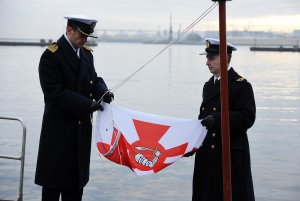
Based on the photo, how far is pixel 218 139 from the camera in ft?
16.3

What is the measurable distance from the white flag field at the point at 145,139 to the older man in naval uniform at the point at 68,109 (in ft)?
0.58

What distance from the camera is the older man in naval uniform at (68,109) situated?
4875 millimetres

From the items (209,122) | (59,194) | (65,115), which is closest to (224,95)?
(209,122)

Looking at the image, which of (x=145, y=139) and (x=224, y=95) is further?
(x=145, y=139)

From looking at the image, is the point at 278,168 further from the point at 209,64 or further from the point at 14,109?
the point at 14,109

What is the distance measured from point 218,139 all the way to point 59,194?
4.86 feet

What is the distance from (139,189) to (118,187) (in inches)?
12.4

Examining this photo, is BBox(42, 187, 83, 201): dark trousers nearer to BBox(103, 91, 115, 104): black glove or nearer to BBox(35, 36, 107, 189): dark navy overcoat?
BBox(35, 36, 107, 189): dark navy overcoat

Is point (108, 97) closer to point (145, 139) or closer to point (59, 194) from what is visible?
point (145, 139)

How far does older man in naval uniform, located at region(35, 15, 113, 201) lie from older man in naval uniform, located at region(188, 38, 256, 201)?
92cm

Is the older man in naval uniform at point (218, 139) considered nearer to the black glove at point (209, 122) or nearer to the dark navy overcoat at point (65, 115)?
the black glove at point (209, 122)

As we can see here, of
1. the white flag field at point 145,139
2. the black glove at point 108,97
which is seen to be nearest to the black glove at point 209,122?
the white flag field at point 145,139

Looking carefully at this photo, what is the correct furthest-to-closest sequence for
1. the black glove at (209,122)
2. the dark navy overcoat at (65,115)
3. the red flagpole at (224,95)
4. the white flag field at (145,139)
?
the white flag field at (145,139), the dark navy overcoat at (65,115), the black glove at (209,122), the red flagpole at (224,95)

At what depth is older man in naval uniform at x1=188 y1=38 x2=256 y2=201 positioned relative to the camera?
4.82 m
